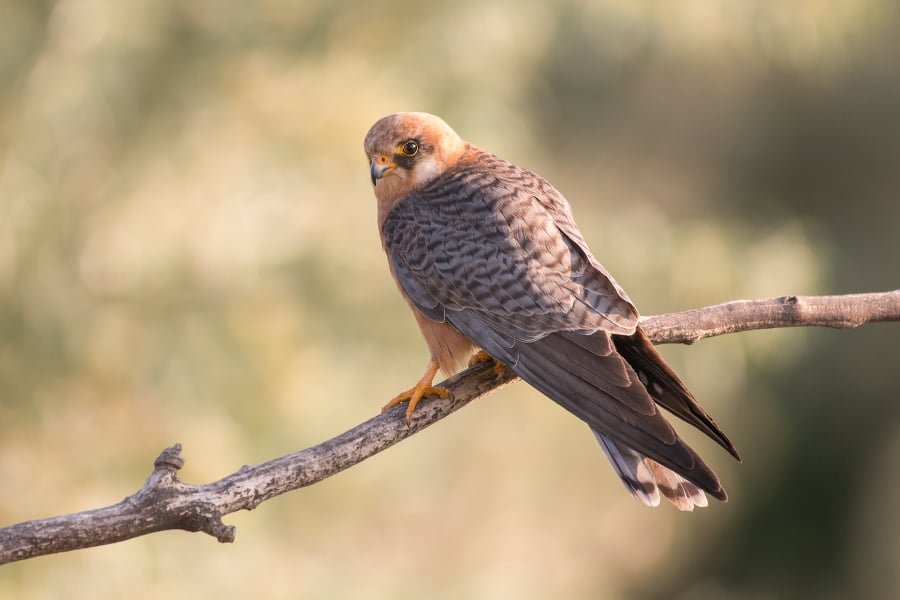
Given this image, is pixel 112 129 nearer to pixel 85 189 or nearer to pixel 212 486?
pixel 85 189

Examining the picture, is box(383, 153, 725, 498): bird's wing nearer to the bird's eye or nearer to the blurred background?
the bird's eye

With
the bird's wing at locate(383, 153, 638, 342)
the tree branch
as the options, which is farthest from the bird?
the tree branch

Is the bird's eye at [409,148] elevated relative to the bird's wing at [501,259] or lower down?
elevated

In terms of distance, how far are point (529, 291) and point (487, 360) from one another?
28 cm

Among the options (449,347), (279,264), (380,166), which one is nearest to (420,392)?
(449,347)

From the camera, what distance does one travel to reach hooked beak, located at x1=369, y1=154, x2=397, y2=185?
10.3ft

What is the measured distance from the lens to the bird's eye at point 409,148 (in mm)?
3162

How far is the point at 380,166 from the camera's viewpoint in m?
3.14

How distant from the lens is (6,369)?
4.70 m

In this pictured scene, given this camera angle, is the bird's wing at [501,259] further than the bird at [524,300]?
Yes

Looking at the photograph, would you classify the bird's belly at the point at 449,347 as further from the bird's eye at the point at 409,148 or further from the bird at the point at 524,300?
the bird's eye at the point at 409,148

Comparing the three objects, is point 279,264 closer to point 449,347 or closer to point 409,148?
point 409,148

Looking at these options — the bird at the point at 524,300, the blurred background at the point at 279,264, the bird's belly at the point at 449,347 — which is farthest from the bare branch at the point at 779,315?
the blurred background at the point at 279,264

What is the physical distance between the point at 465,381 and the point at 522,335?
22 cm
